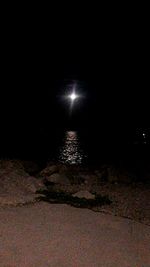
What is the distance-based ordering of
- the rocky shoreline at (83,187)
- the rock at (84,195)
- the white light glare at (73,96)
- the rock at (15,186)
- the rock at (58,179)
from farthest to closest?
the white light glare at (73,96) → the rock at (58,179) → the rock at (84,195) → the rocky shoreline at (83,187) → the rock at (15,186)

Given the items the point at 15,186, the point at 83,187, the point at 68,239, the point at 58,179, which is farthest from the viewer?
the point at 58,179

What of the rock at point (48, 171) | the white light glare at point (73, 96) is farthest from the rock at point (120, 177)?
the white light glare at point (73, 96)

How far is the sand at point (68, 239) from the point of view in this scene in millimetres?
5762

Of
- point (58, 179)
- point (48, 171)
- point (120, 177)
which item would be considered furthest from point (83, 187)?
point (120, 177)

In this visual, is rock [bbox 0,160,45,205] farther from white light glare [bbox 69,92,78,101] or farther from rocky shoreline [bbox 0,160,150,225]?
white light glare [bbox 69,92,78,101]

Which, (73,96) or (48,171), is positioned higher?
(73,96)

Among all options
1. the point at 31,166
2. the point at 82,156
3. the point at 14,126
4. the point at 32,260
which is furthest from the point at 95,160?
the point at 14,126

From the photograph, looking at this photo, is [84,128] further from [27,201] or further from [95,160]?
[27,201]

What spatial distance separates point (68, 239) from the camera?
653 cm

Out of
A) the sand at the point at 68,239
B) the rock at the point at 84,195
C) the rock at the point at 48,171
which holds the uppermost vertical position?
the rock at the point at 48,171

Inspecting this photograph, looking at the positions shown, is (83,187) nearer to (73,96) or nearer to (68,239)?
(68,239)

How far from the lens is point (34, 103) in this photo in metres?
46.0

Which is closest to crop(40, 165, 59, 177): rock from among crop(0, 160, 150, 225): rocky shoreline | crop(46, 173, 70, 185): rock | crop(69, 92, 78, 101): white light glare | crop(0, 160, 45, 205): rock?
crop(0, 160, 150, 225): rocky shoreline

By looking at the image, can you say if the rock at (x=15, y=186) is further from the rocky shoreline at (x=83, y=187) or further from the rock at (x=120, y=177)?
the rock at (x=120, y=177)
